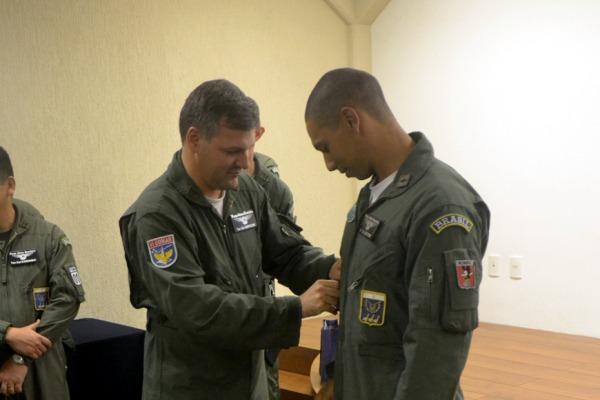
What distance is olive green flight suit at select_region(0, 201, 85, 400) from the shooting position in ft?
11.7

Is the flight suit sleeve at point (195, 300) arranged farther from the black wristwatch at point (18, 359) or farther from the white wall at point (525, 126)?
the white wall at point (525, 126)

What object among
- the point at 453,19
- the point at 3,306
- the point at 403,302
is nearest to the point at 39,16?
the point at 3,306

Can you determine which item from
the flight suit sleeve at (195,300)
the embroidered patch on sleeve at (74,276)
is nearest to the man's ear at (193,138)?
the flight suit sleeve at (195,300)

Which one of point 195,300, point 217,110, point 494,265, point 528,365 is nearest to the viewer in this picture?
A: point 195,300

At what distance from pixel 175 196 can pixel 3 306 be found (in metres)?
1.66

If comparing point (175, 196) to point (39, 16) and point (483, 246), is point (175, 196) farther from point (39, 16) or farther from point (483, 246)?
point (39, 16)

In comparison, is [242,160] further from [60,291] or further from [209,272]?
[60,291]

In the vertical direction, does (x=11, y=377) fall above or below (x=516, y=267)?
below

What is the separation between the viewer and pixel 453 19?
19.7ft

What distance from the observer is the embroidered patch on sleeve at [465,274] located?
1.76 m

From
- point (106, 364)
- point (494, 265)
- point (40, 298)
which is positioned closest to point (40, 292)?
point (40, 298)

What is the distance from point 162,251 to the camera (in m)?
2.16

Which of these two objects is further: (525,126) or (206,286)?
(525,126)

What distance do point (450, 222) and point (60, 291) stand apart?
92.6 inches
